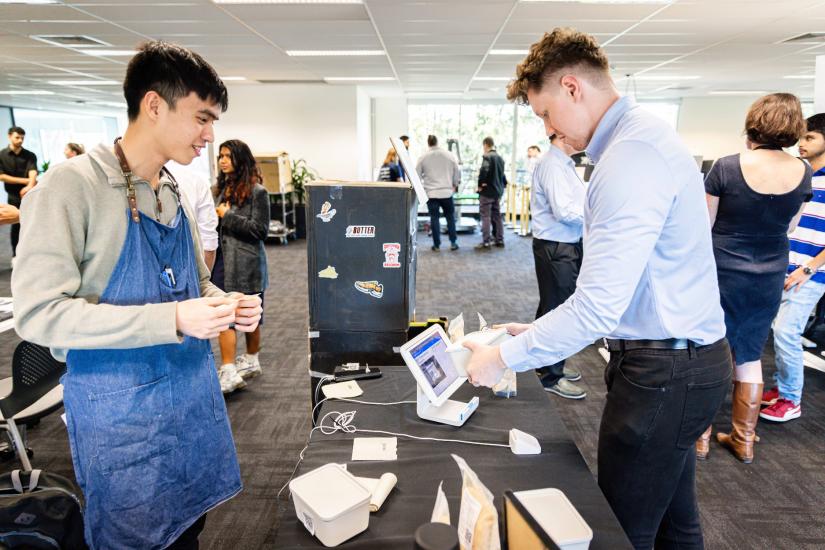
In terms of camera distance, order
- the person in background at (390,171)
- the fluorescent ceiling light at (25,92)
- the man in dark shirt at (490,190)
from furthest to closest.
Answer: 1. the fluorescent ceiling light at (25,92)
2. the man in dark shirt at (490,190)
3. the person in background at (390,171)

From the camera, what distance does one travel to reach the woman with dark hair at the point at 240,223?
114 inches

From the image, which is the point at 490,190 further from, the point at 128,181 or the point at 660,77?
the point at 128,181

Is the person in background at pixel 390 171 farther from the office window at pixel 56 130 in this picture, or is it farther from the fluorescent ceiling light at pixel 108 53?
the office window at pixel 56 130

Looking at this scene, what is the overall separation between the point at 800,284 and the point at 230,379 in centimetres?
311

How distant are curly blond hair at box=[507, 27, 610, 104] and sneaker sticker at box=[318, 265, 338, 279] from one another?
3.37ft

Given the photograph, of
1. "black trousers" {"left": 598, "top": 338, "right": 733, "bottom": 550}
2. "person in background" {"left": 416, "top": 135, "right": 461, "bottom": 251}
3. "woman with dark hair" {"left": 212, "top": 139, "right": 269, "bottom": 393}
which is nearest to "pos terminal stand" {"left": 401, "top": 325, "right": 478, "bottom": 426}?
"black trousers" {"left": 598, "top": 338, "right": 733, "bottom": 550}

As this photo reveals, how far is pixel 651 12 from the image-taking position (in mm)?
4484

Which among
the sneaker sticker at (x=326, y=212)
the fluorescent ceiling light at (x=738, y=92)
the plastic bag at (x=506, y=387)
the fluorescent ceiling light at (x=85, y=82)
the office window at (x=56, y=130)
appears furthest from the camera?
the office window at (x=56, y=130)

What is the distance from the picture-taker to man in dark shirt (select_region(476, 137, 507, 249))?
24.7 feet

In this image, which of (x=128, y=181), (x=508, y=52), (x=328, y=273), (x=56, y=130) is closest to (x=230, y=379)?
(x=328, y=273)

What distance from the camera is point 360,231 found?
6.33ft

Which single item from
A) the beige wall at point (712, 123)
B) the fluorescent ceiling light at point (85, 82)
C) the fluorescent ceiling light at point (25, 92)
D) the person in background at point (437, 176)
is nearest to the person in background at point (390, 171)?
the person in background at point (437, 176)

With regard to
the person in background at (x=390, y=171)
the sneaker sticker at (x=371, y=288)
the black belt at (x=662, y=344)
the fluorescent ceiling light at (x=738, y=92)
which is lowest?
the sneaker sticker at (x=371, y=288)

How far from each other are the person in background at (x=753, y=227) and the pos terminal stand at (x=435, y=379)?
1.40m
